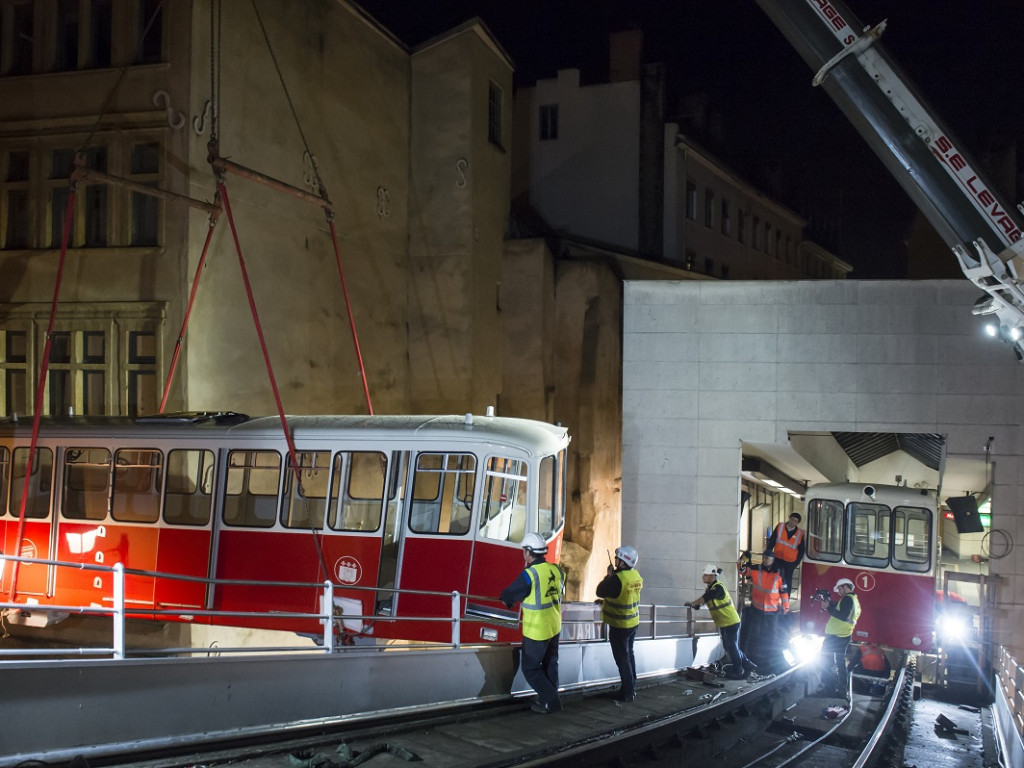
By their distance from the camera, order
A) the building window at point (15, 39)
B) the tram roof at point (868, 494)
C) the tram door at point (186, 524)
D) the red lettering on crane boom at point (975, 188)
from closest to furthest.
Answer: the tram door at point (186, 524) < the red lettering on crane boom at point (975, 188) < the tram roof at point (868, 494) < the building window at point (15, 39)

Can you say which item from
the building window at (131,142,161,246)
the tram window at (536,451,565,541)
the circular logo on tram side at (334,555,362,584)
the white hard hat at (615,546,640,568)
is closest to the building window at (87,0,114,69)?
the building window at (131,142,161,246)

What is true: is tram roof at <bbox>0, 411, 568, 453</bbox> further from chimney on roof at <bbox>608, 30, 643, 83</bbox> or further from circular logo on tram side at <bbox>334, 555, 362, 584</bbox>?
chimney on roof at <bbox>608, 30, 643, 83</bbox>

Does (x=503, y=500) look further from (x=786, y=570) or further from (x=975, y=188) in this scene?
(x=975, y=188)

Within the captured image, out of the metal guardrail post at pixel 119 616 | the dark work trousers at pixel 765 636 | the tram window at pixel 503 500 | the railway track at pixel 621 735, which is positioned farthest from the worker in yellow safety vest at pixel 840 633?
the metal guardrail post at pixel 119 616

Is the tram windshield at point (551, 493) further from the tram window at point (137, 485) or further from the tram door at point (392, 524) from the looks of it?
the tram window at point (137, 485)

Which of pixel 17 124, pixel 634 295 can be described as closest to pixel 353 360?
pixel 634 295

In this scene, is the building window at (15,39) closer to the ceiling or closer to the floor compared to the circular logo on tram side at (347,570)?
closer to the ceiling

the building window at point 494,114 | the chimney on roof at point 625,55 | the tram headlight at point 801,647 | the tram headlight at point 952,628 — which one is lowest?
the tram headlight at point 801,647

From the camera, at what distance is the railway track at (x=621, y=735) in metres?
6.54

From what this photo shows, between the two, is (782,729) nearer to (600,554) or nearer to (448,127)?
(600,554)

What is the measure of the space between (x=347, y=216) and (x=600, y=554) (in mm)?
11395

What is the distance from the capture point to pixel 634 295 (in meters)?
18.1

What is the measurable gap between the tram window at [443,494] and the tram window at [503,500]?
0.20 metres

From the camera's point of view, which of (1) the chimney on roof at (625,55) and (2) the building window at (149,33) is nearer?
(2) the building window at (149,33)
